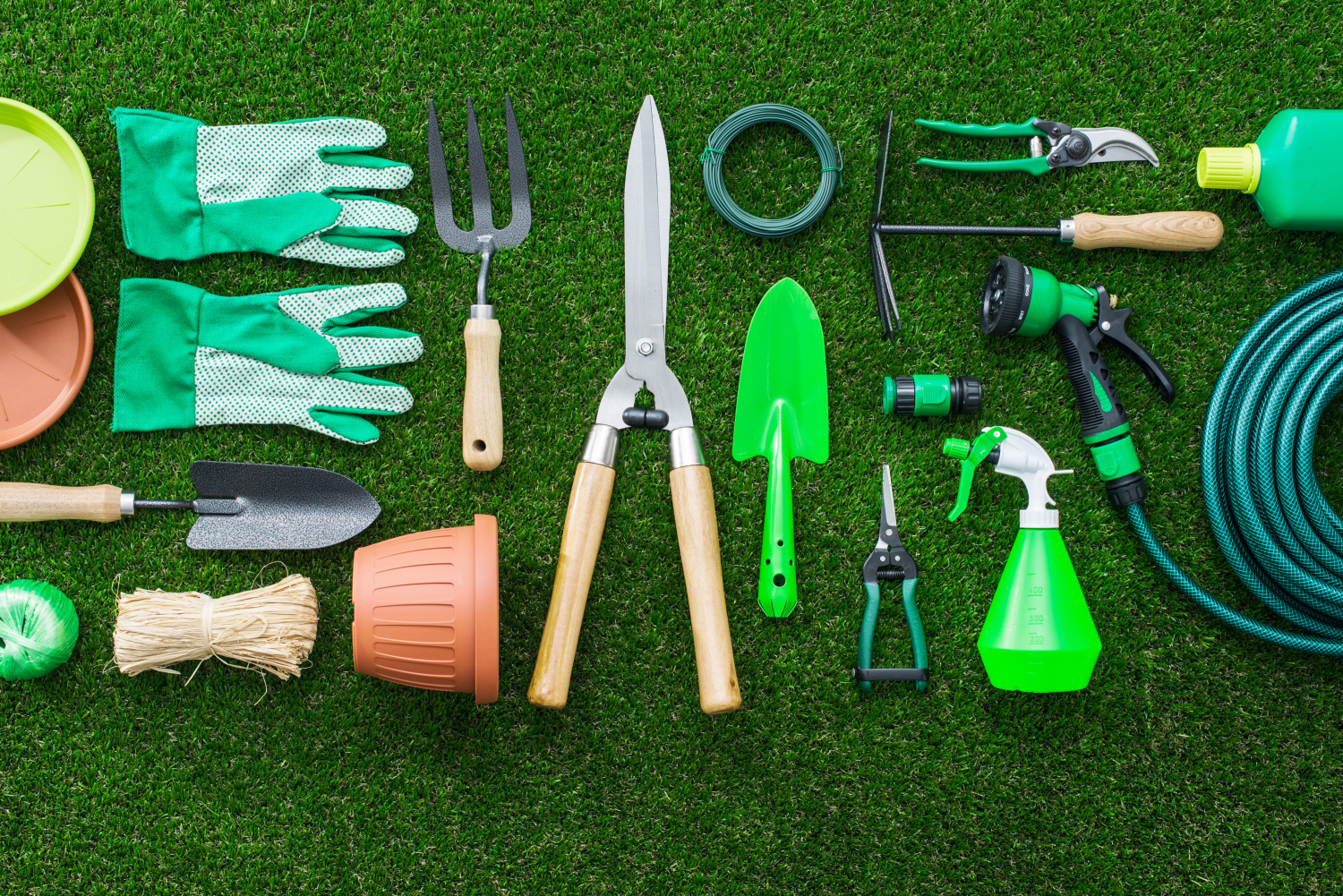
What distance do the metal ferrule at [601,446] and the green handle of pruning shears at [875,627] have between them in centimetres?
64

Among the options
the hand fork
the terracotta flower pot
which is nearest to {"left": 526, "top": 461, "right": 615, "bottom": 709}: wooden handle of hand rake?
the terracotta flower pot

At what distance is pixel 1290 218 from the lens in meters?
1.71

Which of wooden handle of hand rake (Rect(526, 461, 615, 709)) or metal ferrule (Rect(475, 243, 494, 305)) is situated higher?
metal ferrule (Rect(475, 243, 494, 305))

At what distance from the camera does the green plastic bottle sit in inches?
66.7

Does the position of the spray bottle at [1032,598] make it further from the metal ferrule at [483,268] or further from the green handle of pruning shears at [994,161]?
the metal ferrule at [483,268]

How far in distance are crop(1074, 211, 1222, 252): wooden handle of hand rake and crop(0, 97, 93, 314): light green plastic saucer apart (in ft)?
7.30

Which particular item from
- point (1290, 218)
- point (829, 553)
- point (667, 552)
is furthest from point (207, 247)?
point (1290, 218)

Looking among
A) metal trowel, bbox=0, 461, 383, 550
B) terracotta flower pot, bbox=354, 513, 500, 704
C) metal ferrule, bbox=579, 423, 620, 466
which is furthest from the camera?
metal trowel, bbox=0, 461, 383, 550

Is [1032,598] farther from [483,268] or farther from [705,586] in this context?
[483,268]

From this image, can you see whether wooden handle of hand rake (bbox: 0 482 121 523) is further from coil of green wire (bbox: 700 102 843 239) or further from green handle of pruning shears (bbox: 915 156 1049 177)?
green handle of pruning shears (bbox: 915 156 1049 177)

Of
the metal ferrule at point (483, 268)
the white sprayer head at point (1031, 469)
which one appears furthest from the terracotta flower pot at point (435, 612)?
the white sprayer head at point (1031, 469)

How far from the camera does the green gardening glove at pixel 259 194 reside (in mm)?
1770

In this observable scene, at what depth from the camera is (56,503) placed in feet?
5.55

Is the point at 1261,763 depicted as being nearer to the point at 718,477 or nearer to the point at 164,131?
the point at 718,477
